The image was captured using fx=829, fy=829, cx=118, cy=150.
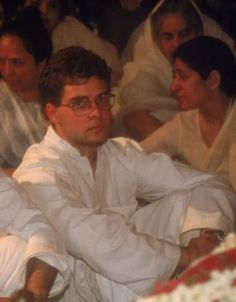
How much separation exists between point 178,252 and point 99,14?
1.00m

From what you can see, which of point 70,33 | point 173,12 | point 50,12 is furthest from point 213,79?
point 50,12

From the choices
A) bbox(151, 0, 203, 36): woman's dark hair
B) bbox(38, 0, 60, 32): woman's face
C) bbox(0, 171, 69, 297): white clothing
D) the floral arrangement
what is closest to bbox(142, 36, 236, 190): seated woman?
bbox(151, 0, 203, 36): woman's dark hair

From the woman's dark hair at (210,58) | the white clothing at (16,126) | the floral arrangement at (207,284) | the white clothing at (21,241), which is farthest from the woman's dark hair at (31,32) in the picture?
the floral arrangement at (207,284)

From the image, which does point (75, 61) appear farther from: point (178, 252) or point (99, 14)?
point (99, 14)

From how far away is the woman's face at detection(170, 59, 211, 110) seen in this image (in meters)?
2.06

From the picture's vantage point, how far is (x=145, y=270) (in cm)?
149

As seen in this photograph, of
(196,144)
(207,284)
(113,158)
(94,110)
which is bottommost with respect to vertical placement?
(196,144)

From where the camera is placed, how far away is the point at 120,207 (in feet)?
5.75

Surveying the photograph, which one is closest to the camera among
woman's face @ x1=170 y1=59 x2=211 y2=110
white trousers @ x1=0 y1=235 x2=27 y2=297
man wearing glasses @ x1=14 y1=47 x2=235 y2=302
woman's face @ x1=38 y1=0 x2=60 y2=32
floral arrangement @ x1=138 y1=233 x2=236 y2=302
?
Result: floral arrangement @ x1=138 y1=233 x2=236 y2=302

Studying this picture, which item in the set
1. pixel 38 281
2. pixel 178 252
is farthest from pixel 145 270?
pixel 38 281

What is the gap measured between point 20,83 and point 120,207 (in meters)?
0.52

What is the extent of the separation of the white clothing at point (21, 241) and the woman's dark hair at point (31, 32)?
66 centimetres

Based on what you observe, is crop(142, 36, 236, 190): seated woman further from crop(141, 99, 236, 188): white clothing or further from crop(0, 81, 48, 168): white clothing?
crop(0, 81, 48, 168): white clothing

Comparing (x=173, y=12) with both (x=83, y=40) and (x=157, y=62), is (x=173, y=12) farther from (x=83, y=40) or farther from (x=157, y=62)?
(x=83, y=40)
